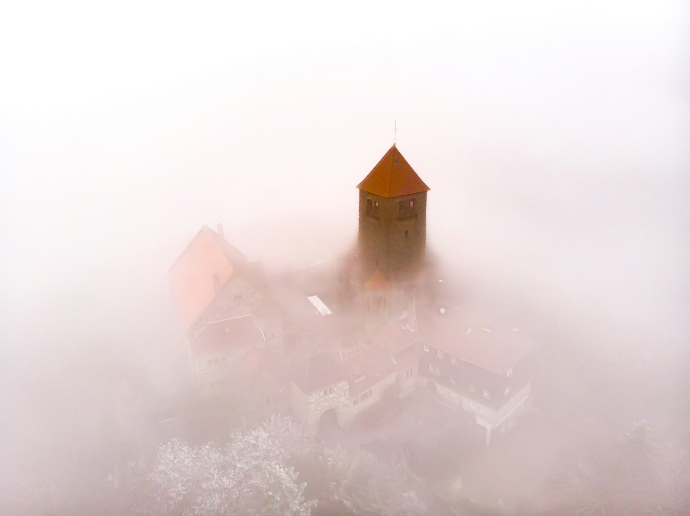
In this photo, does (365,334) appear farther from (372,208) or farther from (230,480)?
(230,480)

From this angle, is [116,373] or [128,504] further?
[116,373]

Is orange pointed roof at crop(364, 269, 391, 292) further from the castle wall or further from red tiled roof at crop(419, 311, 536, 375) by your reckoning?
red tiled roof at crop(419, 311, 536, 375)

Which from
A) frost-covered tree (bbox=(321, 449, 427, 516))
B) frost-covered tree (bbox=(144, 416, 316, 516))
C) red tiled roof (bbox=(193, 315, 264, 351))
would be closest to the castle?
red tiled roof (bbox=(193, 315, 264, 351))

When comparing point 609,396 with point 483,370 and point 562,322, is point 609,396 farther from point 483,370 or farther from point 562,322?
point 483,370

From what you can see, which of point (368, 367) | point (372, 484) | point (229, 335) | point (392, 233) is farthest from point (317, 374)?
point (392, 233)

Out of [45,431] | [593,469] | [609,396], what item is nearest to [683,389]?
[609,396]
